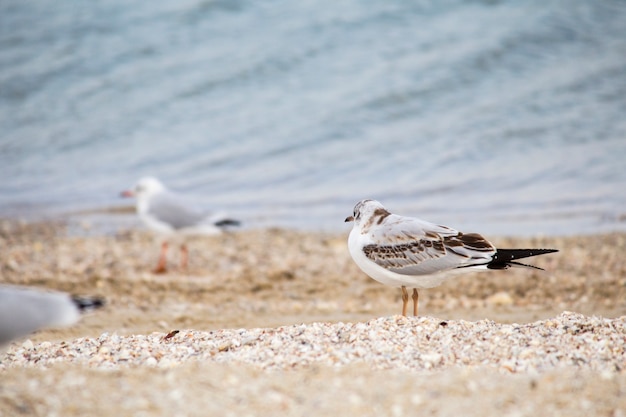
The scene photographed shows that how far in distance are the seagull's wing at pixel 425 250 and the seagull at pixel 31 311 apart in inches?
88.3

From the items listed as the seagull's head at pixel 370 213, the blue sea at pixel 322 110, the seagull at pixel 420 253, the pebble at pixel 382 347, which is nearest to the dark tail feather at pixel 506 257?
the seagull at pixel 420 253

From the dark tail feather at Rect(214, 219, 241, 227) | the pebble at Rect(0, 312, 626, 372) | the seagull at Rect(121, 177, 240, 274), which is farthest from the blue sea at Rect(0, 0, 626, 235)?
the pebble at Rect(0, 312, 626, 372)

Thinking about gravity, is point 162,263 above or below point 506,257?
below

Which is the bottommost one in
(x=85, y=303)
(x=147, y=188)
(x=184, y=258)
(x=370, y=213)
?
(x=184, y=258)

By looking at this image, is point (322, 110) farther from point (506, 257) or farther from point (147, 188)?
point (506, 257)

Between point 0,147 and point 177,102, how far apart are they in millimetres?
3406

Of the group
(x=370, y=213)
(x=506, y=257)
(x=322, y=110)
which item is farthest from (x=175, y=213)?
(x=322, y=110)

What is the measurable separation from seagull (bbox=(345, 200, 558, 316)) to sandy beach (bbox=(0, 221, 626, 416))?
374mm

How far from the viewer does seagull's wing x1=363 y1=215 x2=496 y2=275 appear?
548cm

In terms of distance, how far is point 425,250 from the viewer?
5.57 m

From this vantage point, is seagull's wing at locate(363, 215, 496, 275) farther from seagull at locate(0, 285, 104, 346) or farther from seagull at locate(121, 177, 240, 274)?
seagull at locate(121, 177, 240, 274)

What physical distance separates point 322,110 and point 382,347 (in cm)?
1131

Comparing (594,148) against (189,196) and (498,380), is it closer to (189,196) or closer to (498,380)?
(189,196)

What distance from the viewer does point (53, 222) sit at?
11.4 m
